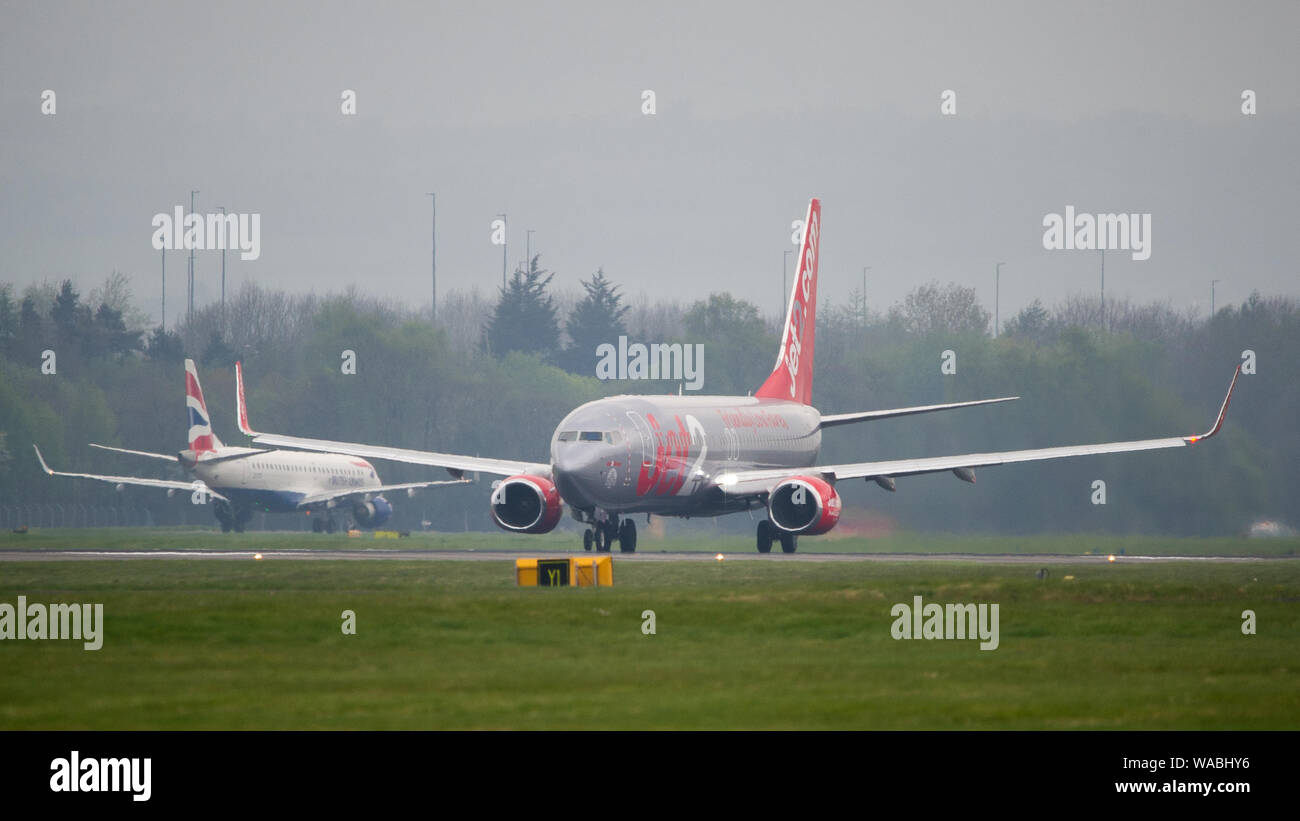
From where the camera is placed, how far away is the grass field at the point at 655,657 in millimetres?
16828

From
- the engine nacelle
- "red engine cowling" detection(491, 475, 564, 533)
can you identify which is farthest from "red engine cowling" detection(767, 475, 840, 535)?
the engine nacelle

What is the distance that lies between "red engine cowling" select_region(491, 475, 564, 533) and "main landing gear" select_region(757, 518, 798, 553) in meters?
5.79

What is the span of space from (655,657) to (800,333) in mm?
42821

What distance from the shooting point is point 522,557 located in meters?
47.9

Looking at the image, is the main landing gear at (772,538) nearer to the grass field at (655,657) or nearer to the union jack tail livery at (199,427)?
the grass field at (655,657)

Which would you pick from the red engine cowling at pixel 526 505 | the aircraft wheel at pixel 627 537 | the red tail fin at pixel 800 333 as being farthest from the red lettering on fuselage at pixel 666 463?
the red tail fin at pixel 800 333

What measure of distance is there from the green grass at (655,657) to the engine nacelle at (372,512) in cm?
5540

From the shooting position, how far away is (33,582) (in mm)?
33031

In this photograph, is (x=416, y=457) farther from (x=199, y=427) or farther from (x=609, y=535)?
(x=199, y=427)

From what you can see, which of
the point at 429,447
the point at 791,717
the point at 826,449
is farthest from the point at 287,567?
the point at 429,447

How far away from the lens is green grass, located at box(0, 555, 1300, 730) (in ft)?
55.2
